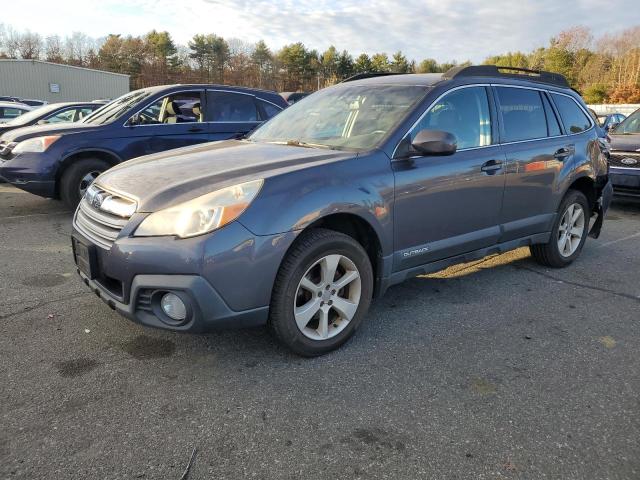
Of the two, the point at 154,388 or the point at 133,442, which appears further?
the point at 154,388

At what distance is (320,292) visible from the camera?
9.82 feet

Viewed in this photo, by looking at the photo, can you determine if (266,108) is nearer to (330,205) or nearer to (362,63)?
(330,205)

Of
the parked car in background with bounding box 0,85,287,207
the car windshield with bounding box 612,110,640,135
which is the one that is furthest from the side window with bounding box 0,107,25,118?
the car windshield with bounding box 612,110,640,135

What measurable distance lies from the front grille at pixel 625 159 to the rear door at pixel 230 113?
5702mm

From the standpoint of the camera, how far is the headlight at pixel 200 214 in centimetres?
258

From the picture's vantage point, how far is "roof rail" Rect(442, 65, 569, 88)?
388 cm

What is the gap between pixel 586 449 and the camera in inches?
90.1

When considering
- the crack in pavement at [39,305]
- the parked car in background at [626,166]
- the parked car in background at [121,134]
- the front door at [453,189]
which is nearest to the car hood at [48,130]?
the parked car in background at [121,134]

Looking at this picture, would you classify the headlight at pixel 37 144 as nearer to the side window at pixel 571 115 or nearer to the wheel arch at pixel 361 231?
the wheel arch at pixel 361 231

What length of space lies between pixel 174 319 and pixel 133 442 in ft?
2.09

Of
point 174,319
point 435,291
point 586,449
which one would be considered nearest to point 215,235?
point 174,319

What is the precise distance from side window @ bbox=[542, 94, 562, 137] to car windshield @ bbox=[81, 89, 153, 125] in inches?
197

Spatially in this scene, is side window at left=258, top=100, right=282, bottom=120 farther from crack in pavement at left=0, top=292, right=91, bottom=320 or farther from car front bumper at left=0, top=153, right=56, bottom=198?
crack in pavement at left=0, top=292, right=91, bottom=320

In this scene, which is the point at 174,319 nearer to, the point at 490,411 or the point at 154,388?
the point at 154,388
